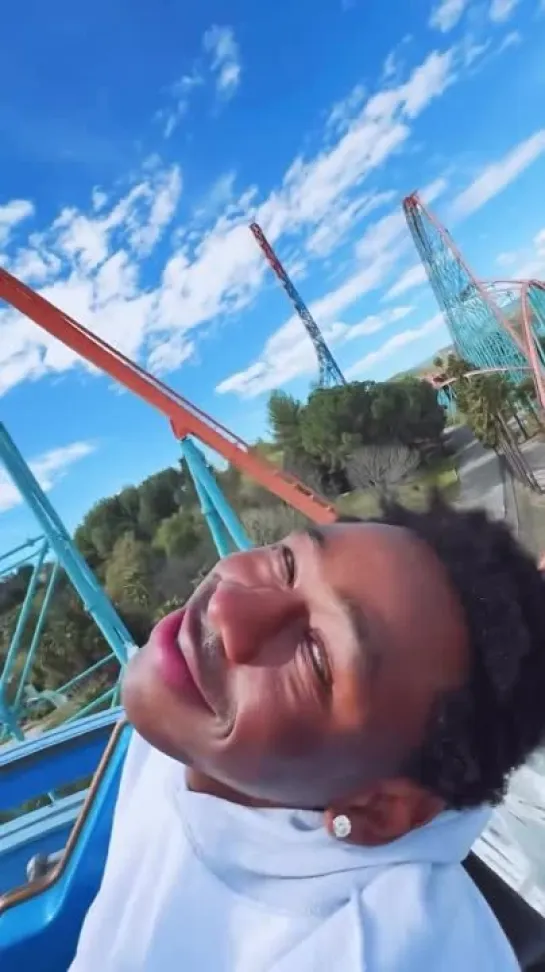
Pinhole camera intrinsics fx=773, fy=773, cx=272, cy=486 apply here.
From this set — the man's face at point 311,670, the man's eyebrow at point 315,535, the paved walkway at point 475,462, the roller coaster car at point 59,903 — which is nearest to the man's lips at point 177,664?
the man's face at point 311,670

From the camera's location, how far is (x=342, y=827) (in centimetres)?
48

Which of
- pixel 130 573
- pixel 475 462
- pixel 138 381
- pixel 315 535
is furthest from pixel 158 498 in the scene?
pixel 315 535

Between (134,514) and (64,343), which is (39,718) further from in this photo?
(64,343)

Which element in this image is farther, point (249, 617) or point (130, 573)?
point (130, 573)

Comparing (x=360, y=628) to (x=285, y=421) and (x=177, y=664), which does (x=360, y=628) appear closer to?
(x=177, y=664)

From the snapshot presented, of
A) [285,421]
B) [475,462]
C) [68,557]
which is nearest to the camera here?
[68,557]

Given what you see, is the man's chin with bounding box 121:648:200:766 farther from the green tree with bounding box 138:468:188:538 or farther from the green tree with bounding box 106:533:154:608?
the green tree with bounding box 138:468:188:538

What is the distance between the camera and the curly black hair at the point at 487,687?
48 centimetres

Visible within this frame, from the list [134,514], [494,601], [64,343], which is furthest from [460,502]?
[134,514]

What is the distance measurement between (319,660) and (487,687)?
0.11m

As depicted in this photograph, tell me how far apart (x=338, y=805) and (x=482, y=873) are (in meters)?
0.15

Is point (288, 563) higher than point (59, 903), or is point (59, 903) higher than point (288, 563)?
point (288, 563)

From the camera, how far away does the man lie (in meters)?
0.46

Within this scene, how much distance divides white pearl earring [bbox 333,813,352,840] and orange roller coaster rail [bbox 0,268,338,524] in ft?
5.35
